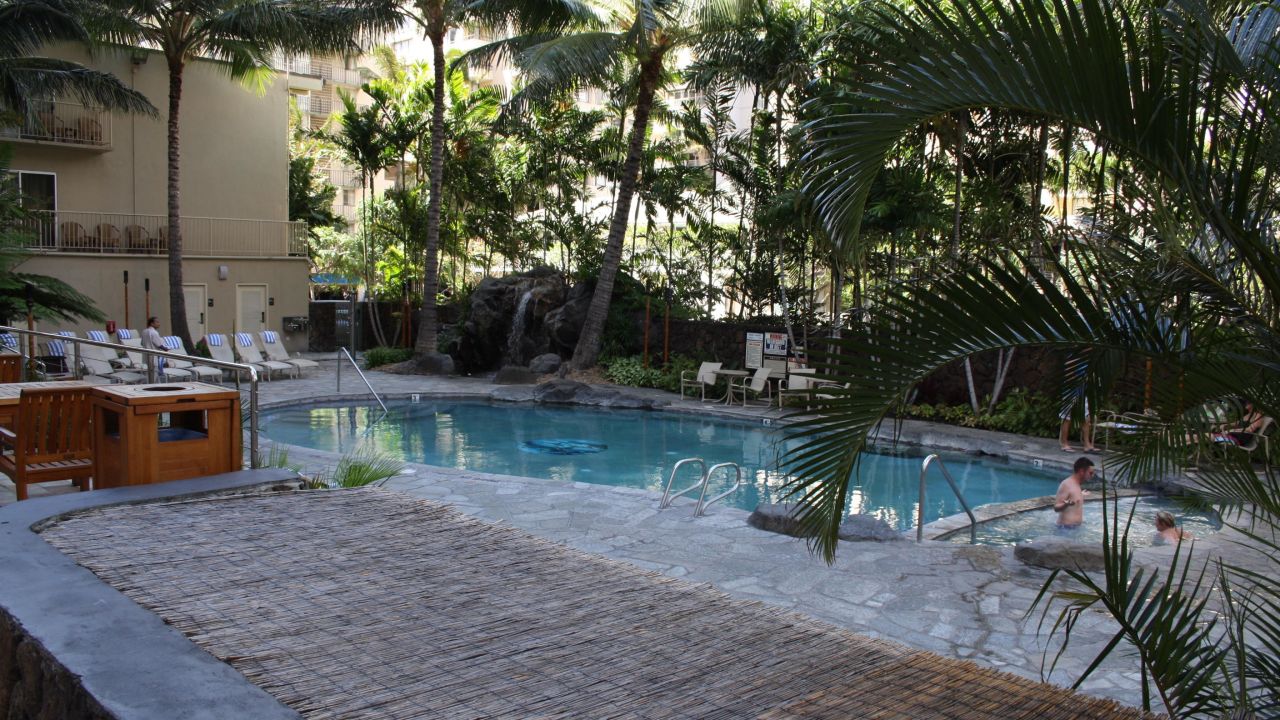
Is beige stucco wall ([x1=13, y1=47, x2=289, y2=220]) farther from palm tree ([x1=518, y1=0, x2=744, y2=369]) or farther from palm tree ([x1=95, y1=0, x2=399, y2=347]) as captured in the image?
palm tree ([x1=518, y1=0, x2=744, y2=369])

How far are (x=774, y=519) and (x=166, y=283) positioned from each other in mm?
20651

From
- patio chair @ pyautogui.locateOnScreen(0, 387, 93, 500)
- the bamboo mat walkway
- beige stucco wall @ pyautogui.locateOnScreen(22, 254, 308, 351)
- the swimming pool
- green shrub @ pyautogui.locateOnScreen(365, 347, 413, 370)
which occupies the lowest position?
the swimming pool

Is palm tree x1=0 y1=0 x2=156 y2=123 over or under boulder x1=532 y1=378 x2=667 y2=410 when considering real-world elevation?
over

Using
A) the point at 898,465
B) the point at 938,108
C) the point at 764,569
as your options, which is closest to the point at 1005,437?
the point at 898,465

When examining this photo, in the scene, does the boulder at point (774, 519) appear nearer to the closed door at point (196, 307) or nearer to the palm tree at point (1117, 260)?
the palm tree at point (1117, 260)

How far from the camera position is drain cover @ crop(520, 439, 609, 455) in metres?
14.3

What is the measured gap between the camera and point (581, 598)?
4434 mm

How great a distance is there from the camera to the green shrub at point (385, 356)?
74.5 ft

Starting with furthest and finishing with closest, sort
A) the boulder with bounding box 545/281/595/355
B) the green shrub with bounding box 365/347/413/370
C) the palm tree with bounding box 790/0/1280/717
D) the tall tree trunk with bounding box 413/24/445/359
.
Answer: the green shrub with bounding box 365/347/413/370 → the boulder with bounding box 545/281/595/355 → the tall tree trunk with bounding box 413/24/445/359 → the palm tree with bounding box 790/0/1280/717

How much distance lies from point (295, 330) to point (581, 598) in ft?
77.3

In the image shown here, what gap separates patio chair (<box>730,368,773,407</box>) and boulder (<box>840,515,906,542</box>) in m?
8.88

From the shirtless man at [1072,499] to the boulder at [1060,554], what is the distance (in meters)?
1.76

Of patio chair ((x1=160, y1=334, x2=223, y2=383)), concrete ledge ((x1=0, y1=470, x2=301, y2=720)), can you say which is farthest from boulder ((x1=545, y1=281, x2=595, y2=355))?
concrete ledge ((x1=0, y1=470, x2=301, y2=720))

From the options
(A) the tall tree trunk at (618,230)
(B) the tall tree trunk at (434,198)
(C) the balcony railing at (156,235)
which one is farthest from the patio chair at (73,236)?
(A) the tall tree trunk at (618,230)
